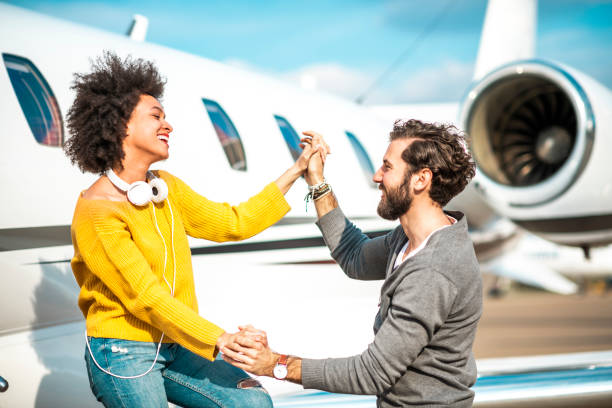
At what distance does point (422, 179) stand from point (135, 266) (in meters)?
1.06

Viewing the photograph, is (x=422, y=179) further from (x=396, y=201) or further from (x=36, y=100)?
(x=36, y=100)

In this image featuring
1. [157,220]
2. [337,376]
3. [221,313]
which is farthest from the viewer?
[221,313]

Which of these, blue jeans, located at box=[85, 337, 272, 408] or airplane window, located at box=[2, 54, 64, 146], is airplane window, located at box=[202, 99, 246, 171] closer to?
airplane window, located at box=[2, 54, 64, 146]

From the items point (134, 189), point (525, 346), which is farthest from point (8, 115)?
point (525, 346)

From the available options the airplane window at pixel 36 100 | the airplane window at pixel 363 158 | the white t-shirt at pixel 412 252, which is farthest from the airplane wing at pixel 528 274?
the white t-shirt at pixel 412 252

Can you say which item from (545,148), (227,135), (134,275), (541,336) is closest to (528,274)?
(541,336)

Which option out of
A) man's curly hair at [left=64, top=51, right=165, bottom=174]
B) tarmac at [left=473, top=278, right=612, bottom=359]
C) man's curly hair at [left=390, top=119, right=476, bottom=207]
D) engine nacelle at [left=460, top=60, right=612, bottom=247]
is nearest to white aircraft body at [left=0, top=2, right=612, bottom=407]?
engine nacelle at [left=460, top=60, right=612, bottom=247]

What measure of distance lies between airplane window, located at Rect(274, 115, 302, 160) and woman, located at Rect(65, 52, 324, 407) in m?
3.33

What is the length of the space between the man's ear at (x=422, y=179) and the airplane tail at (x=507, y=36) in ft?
27.4

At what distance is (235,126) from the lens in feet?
17.9

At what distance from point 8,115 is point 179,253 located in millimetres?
1748

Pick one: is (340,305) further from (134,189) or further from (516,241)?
(516,241)

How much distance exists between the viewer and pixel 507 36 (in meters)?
10.4

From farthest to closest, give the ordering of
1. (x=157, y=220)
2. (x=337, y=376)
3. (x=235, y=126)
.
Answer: (x=235, y=126)
(x=157, y=220)
(x=337, y=376)
